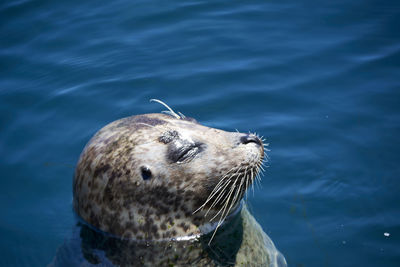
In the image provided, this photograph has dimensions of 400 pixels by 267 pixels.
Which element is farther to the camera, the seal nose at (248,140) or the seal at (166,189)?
the seal nose at (248,140)

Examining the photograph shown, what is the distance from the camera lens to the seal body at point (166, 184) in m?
4.84

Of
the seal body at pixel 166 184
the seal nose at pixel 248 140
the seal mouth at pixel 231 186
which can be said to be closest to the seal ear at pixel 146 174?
the seal body at pixel 166 184

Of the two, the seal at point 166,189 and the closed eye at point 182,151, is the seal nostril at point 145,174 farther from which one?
the closed eye at point 182,151

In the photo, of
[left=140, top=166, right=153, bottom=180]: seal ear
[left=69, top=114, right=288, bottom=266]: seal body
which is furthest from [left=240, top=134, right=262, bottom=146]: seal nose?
[left=140, top=166, right=153, bottom=180]: seal ear

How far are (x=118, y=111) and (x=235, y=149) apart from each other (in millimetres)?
3452

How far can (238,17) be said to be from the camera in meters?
10.2

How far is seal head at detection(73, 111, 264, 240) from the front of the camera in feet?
15.9

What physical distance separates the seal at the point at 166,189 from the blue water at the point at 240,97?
89 centimetres

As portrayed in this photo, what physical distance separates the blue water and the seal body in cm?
90

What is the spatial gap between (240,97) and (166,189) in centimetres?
356

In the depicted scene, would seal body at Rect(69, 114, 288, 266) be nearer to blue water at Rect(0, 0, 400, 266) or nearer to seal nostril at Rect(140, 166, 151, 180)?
seal nostril at Rect(140, 166, 151, 180)

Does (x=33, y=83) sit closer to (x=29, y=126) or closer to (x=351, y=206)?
(x=29, y=126)

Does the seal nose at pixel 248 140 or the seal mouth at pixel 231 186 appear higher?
the seal nose at pixel 248 140

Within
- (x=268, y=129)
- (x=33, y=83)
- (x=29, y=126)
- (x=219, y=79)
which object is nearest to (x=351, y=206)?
(x=268, y=129)
